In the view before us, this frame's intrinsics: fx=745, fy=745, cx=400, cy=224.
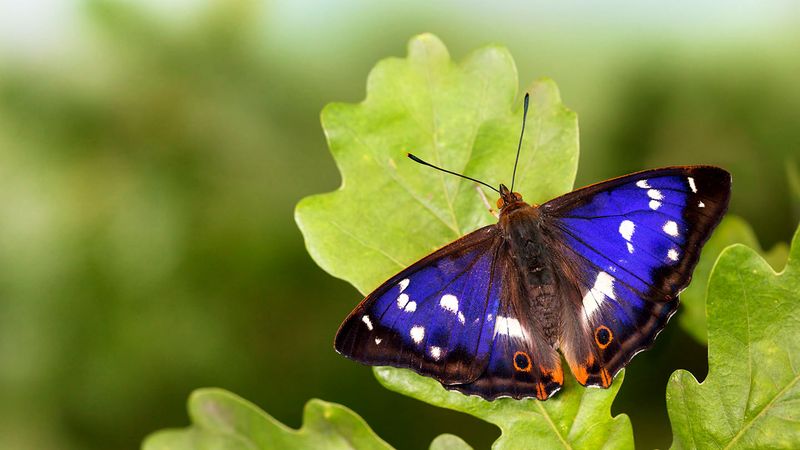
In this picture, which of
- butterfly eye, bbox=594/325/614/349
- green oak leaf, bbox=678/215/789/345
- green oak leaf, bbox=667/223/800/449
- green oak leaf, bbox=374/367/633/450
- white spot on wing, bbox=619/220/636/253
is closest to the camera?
green oak leaf, bbox=667/223/800/449

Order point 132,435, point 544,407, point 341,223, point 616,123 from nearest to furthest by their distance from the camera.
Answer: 1. point 544,407
2. point 341,223
3. point 132,435
4. point 616,123

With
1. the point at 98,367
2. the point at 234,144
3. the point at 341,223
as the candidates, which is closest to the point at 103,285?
the point at 98,367

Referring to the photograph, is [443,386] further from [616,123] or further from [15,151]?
[15,151]

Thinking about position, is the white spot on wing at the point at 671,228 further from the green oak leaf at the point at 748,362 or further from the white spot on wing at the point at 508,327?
the white spot on wing at the point at 508,327

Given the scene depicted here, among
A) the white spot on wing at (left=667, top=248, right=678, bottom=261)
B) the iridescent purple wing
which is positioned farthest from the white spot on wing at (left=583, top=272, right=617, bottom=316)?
the white spot on wing at (left=667, top=248, right=678, bottom=261)

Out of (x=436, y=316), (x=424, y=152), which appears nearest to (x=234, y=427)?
(x=436, y=316)

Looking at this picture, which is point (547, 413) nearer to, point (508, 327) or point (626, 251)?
point (508, 327)

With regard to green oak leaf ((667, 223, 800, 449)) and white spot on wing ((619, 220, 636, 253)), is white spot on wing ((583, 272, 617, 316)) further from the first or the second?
green oak leaf ((667, 223, 800, 449))
